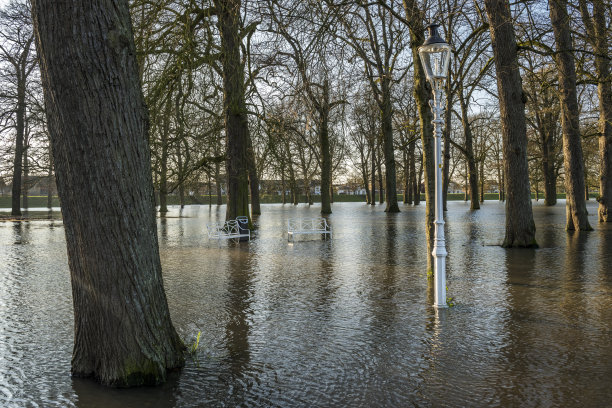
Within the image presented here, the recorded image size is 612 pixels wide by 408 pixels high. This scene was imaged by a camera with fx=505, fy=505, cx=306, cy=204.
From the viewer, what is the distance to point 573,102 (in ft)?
55.6

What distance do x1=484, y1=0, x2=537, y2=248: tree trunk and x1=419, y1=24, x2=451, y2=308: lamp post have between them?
6143mm

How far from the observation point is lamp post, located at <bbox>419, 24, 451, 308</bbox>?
720 cm

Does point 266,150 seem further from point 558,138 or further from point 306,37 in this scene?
point 558,138

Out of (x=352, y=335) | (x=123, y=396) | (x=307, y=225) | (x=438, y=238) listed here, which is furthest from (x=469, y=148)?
(x=123, y=396)

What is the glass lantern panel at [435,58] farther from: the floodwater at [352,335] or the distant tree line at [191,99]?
the floodwater at [352,335]

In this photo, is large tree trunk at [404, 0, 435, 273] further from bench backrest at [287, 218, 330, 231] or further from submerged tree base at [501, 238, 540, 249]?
bench backrest at [287, 218, 330, 231]

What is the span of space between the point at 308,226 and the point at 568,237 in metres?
10.7

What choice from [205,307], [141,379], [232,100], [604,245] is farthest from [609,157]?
[141,379]

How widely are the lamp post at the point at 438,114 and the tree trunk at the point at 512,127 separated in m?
6.14

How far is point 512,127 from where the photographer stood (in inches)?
525

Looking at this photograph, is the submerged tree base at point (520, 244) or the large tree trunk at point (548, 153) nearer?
the submerged tree base at point (520, 244)

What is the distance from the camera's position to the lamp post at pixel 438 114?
23.6 ft

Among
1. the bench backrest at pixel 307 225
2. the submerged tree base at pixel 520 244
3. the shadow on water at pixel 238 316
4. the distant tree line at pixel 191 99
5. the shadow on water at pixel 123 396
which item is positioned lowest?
the shadow on water at pixel 123 396

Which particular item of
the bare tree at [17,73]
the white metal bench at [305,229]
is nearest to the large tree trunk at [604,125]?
the white metal bench at [305,229]
